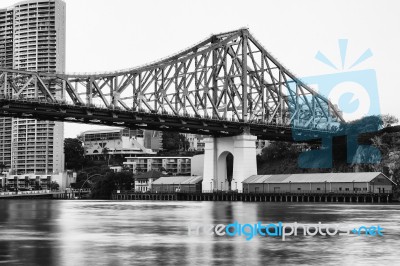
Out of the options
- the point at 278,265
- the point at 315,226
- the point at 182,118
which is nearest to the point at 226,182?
the point at 182,118

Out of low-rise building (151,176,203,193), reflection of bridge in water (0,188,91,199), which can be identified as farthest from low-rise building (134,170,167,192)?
low-rise building (151,176,203,193)

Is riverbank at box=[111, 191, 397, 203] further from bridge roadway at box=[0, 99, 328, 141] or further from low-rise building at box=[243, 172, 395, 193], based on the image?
bridge roadway at box=[0, 99, 328, 141]

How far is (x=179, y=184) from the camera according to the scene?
140 metres

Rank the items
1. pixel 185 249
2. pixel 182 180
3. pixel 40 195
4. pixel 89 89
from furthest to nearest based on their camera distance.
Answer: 1. pixel 40 195
2. pixel 182 180
3. pixel 89 89
4. pixel 185 249

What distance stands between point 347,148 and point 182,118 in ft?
104

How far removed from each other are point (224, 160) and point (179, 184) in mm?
14955

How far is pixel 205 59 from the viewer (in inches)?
4843

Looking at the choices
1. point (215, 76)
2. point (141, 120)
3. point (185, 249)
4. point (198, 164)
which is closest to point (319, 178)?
point (215, 76)

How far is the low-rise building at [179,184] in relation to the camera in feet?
451

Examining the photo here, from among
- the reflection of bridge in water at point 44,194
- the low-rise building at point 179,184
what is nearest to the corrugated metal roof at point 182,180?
the low-rise building at point 179,184

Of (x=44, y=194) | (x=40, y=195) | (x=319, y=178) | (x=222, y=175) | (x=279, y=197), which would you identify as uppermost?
(x=222, y=175)

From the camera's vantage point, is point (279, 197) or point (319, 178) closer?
point (319, 178)

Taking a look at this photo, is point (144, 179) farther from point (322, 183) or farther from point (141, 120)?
point (322, 183)

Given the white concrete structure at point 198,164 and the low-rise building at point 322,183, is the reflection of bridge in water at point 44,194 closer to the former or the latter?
the white concrete structure at point 198,164
